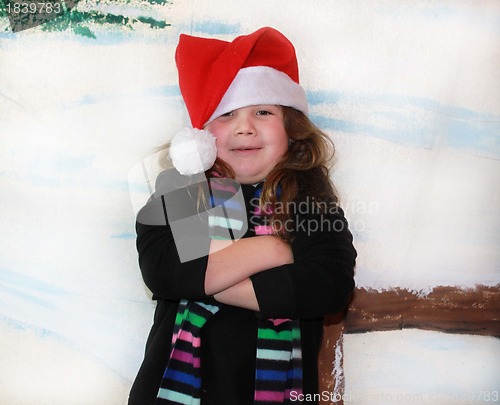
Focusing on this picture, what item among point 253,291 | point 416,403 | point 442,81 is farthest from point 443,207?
point 253,291

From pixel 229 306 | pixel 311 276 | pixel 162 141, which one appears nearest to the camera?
pixel 311 276

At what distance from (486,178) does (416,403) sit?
591 mm

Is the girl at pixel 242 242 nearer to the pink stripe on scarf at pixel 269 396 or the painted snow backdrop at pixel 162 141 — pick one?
the pink stripe on scarf at pixel 269 396

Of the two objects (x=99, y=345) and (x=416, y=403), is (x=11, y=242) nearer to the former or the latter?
(x=99, y=345)

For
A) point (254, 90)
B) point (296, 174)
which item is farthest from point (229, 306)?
point (254, 90)

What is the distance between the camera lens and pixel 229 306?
1.30m

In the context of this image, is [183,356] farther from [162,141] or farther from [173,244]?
[162,141]

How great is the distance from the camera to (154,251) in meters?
1.23

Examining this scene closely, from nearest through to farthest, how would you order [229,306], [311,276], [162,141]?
[311,276] → [229,306] → [162,141]

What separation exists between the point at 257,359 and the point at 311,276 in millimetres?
204

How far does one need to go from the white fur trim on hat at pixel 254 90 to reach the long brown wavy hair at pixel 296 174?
0.18ft

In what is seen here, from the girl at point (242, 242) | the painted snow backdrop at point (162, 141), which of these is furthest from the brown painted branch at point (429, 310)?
the girl at point (242, 242)

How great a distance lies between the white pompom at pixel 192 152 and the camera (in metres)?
1.27

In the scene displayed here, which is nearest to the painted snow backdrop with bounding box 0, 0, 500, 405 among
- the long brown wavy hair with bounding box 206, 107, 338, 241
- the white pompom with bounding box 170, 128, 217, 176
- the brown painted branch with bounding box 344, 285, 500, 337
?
the brown painted branch with bounding box 344, 285, 500, 337
